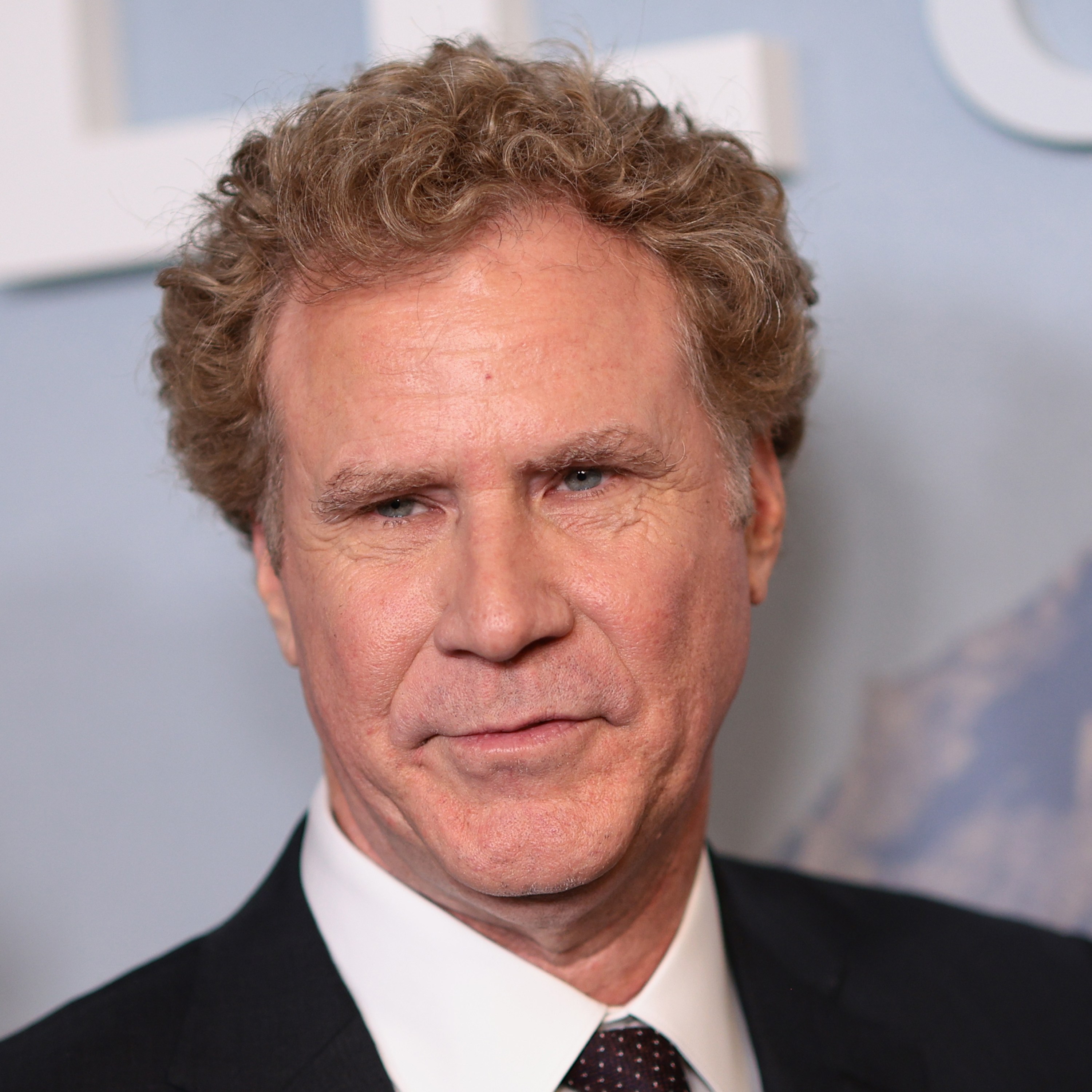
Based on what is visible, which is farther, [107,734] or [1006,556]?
[107,734]

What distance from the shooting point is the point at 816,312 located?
6.22 feet

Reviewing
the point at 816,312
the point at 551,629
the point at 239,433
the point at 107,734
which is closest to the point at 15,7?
the point at 239,433

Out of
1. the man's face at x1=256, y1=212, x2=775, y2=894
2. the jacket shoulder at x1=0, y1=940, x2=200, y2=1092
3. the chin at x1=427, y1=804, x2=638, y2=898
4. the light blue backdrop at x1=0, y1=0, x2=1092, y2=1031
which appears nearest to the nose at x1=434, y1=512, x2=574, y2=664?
the man's face at x1=256, y1=212, x2=775, y2=894

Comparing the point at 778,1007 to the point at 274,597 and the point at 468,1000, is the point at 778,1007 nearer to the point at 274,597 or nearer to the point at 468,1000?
the point at 468,1000

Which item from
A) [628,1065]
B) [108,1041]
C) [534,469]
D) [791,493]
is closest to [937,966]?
[628,1065]

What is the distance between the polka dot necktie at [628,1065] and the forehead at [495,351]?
0.59 meters

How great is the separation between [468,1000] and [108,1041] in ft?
1.19

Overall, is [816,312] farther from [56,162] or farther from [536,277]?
[56,162]

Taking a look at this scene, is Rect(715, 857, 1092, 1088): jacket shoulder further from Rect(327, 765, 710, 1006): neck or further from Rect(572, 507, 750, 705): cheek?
Rect(572, 507, 750, 705): cheek

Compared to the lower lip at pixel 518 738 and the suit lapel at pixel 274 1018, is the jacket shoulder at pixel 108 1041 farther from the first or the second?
the lower lip at pixel 518 738

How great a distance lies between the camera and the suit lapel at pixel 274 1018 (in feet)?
4.24

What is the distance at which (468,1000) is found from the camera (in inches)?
52.3

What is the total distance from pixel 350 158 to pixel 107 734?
43.3 inches

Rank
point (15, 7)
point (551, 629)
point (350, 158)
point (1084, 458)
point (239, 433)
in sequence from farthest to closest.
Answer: point (15, 7) → point (1084, 458) → point (239, 433) → point (350, 158) → point (551, 629)
